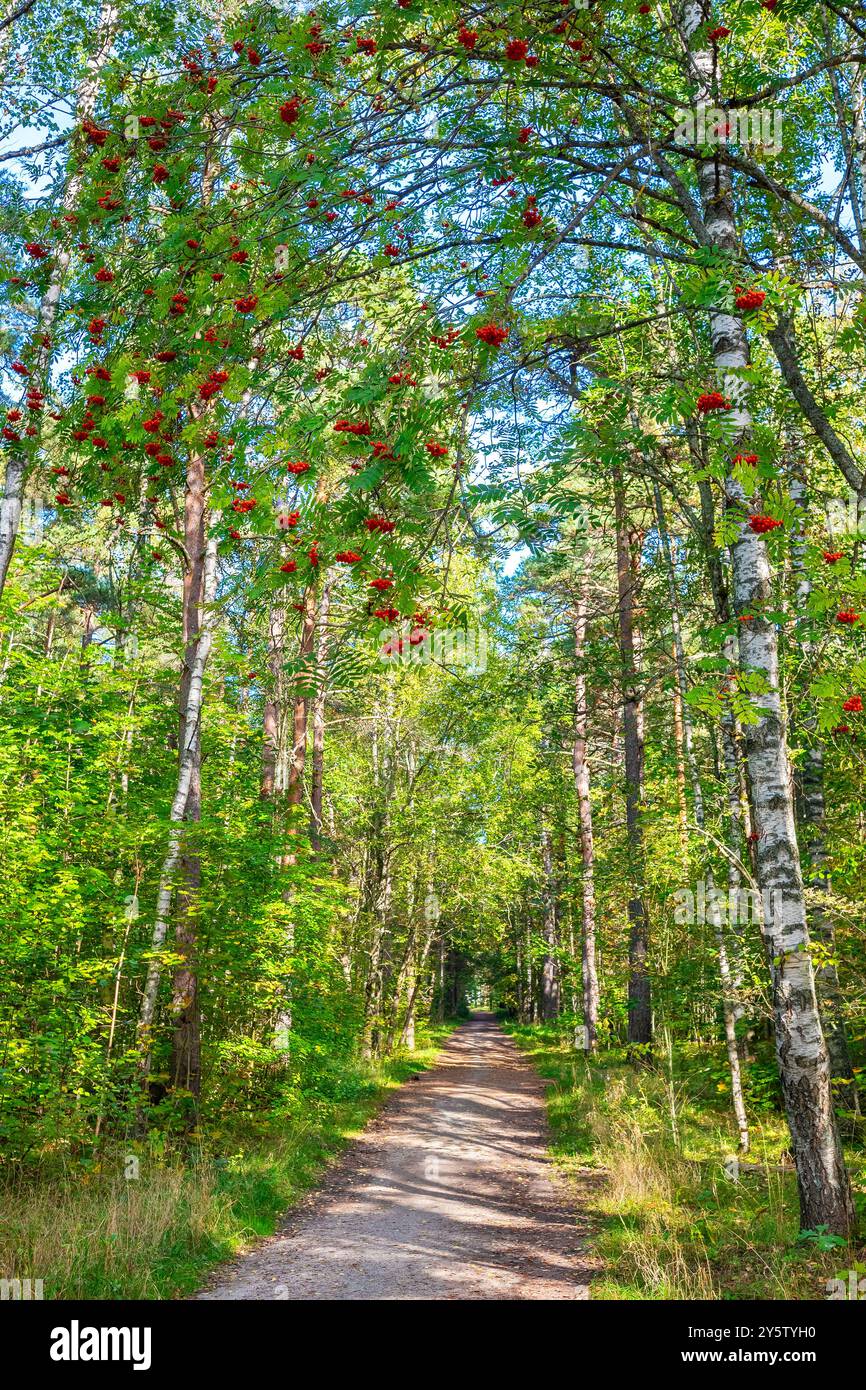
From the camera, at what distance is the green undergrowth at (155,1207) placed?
5070 mm

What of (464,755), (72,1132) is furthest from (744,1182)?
(464,755)

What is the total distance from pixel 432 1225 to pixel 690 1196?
2.22m

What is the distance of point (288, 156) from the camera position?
4086 millimetres

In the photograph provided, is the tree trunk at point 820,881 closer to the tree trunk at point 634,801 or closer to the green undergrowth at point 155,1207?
the tree trunk at point 634,801

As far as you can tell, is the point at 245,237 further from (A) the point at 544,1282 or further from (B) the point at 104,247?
(A) the point at 544,1282

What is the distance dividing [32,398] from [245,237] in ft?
6.31

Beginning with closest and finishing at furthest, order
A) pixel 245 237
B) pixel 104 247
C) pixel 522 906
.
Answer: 1. pixel 245 237
2. pixel 104 247
3. pixel 522 906

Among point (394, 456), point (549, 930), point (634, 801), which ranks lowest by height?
point (549, 930)

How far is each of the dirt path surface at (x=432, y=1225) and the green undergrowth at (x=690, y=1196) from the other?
0.35m

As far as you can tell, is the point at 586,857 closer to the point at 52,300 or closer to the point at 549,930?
the point at 549,930

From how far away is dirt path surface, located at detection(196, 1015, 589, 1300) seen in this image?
565 cm

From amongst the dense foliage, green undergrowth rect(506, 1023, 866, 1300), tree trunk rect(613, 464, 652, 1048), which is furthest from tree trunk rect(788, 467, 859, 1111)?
tree trunk rect(613, 464, 652, 1048)

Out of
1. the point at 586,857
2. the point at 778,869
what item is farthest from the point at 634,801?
the point at 778,869

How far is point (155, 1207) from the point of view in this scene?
615 centimetres
